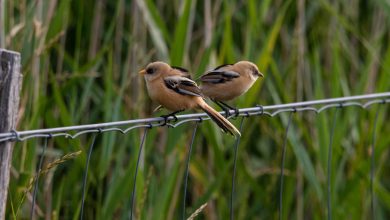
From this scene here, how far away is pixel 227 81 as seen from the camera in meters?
3.76

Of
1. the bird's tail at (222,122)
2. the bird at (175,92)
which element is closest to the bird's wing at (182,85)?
the bird at (175,92)

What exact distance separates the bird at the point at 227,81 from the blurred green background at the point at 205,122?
0.41 ft

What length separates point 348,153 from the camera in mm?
4465

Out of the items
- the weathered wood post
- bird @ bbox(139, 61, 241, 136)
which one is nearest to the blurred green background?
bird @ bbox(139, 61, 241, 136)

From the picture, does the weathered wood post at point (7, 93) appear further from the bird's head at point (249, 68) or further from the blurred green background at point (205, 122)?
the bird's head at point (249, 68)

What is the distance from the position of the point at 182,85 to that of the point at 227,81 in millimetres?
498

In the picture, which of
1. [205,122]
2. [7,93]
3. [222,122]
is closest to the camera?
[7,93]

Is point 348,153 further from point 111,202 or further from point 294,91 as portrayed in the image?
point 111,202

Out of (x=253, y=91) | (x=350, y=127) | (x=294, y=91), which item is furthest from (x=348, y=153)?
(x=253, y=91)

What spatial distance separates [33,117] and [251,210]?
4.29 feet

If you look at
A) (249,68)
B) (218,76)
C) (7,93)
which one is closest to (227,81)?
(218,76)

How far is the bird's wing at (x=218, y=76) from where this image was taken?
3.73 meters

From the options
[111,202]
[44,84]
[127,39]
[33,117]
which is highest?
[127,39]

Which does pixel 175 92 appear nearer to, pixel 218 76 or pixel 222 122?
pixel 222 122
